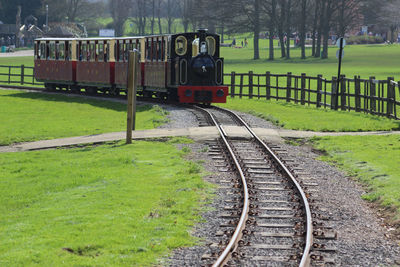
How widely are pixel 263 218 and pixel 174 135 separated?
10801 millimetres

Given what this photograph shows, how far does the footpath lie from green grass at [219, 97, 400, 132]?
3.92 ft

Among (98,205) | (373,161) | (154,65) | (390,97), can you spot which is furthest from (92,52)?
(98,205)

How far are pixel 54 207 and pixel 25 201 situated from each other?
1.21m

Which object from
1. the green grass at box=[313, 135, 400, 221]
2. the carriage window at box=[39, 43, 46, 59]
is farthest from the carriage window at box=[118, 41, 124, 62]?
the green grass at box=[313, 135, 400, 221]

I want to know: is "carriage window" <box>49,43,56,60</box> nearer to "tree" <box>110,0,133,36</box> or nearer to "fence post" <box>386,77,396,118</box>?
"fence post" <box>386,77,396,118</box>

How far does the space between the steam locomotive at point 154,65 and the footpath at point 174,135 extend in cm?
894

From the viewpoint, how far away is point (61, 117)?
1165 inches

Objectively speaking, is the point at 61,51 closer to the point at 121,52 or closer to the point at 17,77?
the point at 121,52

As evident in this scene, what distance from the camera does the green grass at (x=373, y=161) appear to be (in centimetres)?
1298

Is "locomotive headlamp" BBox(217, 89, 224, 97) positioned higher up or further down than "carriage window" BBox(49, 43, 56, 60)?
further down

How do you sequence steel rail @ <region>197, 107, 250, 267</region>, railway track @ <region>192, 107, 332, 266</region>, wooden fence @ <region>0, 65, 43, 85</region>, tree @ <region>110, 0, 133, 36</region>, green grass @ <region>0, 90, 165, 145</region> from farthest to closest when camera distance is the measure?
tree @ <region>110, 0, 133, 36</region> < wooden fence @ <region>0, 65, 43, 85</region> < green grass @ <region>0, 90, 165, 145</region> < railway track @ <region>192, 107, 332, 266</region> < steel rail @ <region>197, 107, 250, 267</region>

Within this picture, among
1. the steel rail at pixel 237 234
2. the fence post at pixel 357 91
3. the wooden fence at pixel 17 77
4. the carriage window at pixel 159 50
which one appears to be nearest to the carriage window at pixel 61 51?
the wooden fence at pixel 17 77

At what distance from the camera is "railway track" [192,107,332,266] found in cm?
885

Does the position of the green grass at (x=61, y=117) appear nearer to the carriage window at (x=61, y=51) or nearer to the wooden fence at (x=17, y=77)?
the carriage window at (x=61, y=51)
